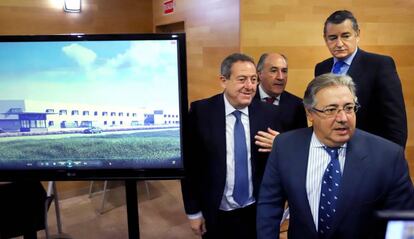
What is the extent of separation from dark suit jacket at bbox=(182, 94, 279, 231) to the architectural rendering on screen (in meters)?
0.35

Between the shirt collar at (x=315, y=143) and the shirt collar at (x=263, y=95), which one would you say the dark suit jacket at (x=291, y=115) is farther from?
the shirt collar at (x=315, y=143)

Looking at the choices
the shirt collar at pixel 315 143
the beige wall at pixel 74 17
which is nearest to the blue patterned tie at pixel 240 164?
the shirt collar at pixel 315 143

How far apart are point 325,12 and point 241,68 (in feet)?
5.58

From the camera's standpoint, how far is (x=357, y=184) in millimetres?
1359

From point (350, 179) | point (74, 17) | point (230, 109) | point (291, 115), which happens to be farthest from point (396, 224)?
point (74, 17)

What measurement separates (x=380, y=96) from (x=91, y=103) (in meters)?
1.54

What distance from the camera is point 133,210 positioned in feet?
5.35

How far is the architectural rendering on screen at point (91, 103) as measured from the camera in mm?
1393

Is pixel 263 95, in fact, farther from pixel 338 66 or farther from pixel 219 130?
pixel 219 130

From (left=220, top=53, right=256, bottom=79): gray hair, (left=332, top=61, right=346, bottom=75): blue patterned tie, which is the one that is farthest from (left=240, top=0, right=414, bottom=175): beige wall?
(left=220, top=53, right=256, bottom=79): gray hair

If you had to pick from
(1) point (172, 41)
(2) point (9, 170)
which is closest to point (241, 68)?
(1) point (172, 41)

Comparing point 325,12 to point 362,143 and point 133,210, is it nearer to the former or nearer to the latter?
point 362,143

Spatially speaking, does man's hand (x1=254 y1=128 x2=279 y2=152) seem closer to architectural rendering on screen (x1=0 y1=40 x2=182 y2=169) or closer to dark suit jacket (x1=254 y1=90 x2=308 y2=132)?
dark suit jacket (x1=254 y1=90 x2=308 y2=132)

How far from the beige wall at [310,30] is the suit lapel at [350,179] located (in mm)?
1765
